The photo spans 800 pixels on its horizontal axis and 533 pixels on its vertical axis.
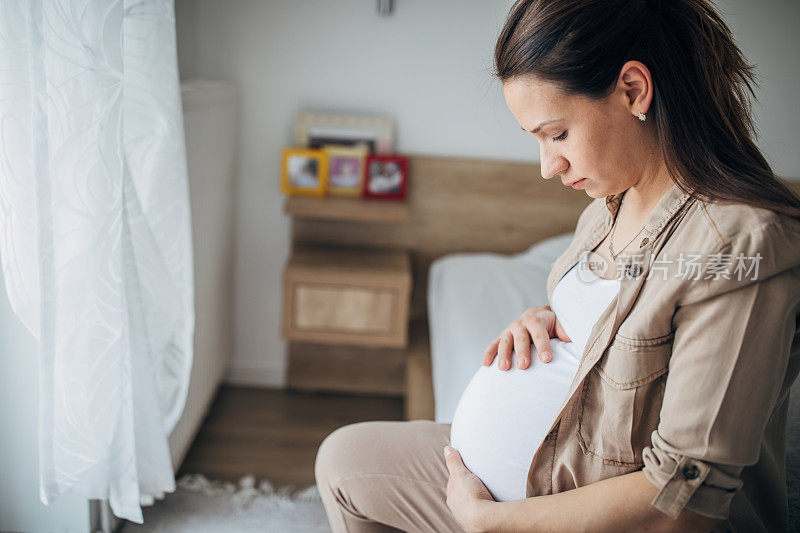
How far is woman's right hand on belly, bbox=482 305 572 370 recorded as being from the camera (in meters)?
0.94

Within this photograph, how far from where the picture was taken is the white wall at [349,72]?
6.49 feet

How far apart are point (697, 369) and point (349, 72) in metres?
1.61

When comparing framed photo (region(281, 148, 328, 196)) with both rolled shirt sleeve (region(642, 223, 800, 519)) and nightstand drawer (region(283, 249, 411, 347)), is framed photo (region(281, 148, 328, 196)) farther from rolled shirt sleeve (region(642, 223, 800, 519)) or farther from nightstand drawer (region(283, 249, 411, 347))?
rolled shirt sleeve (region(642, 223, 800, 519))

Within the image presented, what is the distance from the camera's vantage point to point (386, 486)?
0.98 meters

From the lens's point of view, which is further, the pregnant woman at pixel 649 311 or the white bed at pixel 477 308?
the white bed at pixel 477 308

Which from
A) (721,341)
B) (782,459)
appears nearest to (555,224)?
(782,459)

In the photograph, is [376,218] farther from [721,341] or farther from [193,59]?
[721,341]

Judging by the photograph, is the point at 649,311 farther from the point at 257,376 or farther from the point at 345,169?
the point at 257,376

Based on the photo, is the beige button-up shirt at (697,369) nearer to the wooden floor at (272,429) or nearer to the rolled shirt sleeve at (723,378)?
the rolled shirt sleeve at (723,378)

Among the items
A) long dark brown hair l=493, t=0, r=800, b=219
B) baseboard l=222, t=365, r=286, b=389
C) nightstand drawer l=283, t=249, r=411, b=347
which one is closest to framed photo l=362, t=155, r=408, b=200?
nightstand drawer l=283, t=249, r=411, b=347

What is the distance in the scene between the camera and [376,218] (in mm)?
1924

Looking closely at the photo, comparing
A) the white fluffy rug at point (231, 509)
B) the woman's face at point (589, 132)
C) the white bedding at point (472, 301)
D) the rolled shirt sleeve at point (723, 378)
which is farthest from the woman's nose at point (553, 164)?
the white fluffy rug at point (231, 509)

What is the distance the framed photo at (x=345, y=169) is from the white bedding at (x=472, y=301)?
36cm

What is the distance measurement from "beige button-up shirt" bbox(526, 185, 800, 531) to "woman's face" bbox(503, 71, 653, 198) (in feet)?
0.21
